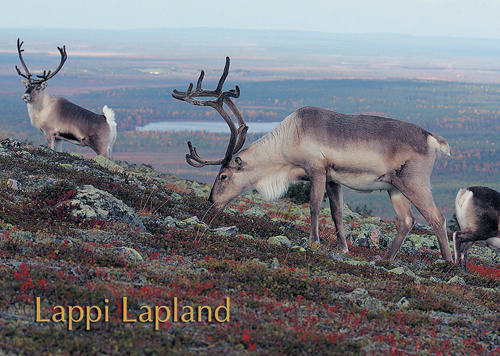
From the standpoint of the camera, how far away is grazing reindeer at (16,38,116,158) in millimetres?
18750

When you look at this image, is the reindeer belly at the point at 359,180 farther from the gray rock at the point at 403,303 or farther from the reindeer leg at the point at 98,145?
the reindeer leg at the point at 98,145

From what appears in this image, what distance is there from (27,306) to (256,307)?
238 cm

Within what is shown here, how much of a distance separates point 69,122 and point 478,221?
13.4 meters

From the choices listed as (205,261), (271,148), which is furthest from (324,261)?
(271,148)

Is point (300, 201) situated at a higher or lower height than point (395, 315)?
lower

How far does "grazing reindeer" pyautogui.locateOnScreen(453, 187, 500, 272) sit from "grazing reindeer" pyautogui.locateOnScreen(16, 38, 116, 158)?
468 inches

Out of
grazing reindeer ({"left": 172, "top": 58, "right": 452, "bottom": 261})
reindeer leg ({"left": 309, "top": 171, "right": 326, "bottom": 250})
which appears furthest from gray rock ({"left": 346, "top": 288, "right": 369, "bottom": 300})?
reindeer leg ({"left": 309, "top": 171, "right": 326, "bottom": 250})

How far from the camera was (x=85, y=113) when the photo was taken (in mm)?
18875

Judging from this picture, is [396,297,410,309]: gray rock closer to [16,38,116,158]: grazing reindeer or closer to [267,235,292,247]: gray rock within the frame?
[267,235,292,247]: gray rock

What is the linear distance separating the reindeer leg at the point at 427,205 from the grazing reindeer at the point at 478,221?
39.1 inches

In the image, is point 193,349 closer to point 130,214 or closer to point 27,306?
point 27,306

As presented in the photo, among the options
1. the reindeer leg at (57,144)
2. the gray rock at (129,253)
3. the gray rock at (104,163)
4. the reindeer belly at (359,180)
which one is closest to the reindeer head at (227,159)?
the reindeer belly at (359,180)

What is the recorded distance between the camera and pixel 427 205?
419 inches

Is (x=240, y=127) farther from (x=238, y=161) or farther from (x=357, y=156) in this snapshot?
(x=357, y=156)
